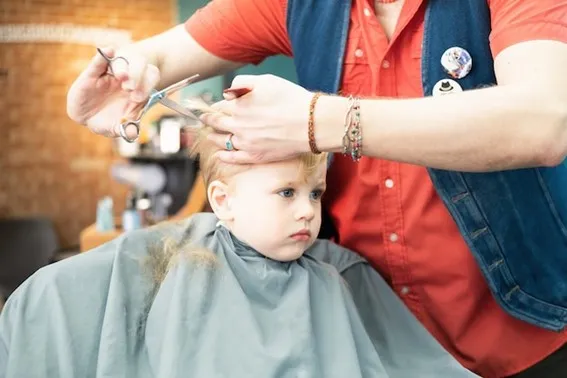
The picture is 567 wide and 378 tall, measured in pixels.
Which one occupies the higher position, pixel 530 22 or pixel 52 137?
pixel 530 22

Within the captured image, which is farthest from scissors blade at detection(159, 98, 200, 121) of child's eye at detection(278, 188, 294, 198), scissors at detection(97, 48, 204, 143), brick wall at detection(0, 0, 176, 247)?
brick wall at detection(0, 0, 176, 247)

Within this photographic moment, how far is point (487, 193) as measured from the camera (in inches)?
49.9

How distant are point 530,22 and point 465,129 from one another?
0.22 m

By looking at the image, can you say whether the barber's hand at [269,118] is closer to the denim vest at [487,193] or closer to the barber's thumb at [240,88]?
the barber's thumb at [240,88]

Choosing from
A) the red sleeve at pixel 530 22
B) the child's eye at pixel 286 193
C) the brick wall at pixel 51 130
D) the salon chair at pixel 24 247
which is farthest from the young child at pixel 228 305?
the brick wall at pixel 51 130

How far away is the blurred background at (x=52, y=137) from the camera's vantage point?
18.5 feet

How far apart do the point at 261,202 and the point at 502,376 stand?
2.03 feet

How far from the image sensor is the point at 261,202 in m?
1.28

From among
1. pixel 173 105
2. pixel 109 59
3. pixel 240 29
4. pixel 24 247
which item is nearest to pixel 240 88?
pixel 173 105

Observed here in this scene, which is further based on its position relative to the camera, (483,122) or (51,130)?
(51,130)

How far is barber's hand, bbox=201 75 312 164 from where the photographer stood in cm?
109

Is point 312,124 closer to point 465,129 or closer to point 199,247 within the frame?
point 465,129

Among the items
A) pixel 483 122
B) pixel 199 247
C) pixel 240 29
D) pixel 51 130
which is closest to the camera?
pixel 483 122

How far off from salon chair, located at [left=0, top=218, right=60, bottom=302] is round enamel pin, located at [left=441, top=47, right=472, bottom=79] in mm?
4850
